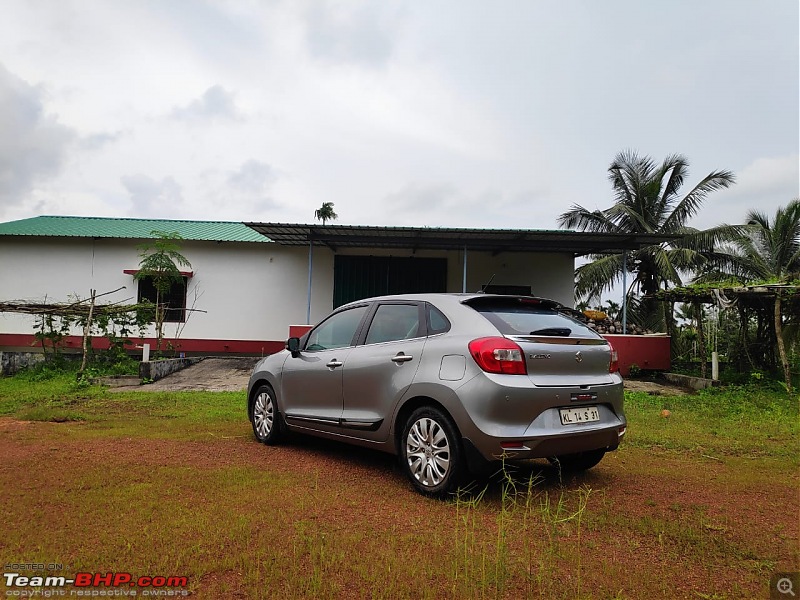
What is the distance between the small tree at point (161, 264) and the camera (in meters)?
14.0

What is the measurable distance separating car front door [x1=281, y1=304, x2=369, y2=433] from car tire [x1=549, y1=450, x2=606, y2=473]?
1961mm

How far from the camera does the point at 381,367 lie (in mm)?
4445

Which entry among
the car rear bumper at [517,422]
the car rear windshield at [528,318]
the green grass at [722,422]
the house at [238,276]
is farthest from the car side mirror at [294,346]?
the house at [238,276]

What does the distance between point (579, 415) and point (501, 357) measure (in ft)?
2.50

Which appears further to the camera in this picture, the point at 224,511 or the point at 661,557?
the point at 224,511

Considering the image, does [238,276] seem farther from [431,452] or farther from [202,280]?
[431,452]

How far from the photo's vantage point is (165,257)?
14164 millimetres

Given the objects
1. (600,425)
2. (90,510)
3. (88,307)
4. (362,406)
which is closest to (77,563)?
(90,510)

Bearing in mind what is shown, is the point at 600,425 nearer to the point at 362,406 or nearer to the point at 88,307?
the point at 362,406

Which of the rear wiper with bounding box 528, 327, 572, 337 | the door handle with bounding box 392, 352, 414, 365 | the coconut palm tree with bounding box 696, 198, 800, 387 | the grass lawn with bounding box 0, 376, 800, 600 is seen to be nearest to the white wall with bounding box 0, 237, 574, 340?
the grass lawn with bounding box 0, 376, 800, 600

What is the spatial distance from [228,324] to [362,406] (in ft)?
38.8

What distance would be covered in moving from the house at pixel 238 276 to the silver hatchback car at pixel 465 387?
10271mm

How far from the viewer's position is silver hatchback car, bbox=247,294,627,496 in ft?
11.9

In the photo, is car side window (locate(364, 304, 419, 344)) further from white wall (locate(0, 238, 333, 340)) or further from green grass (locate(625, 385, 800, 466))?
white wall (locate(0, 238, 333, 340))
